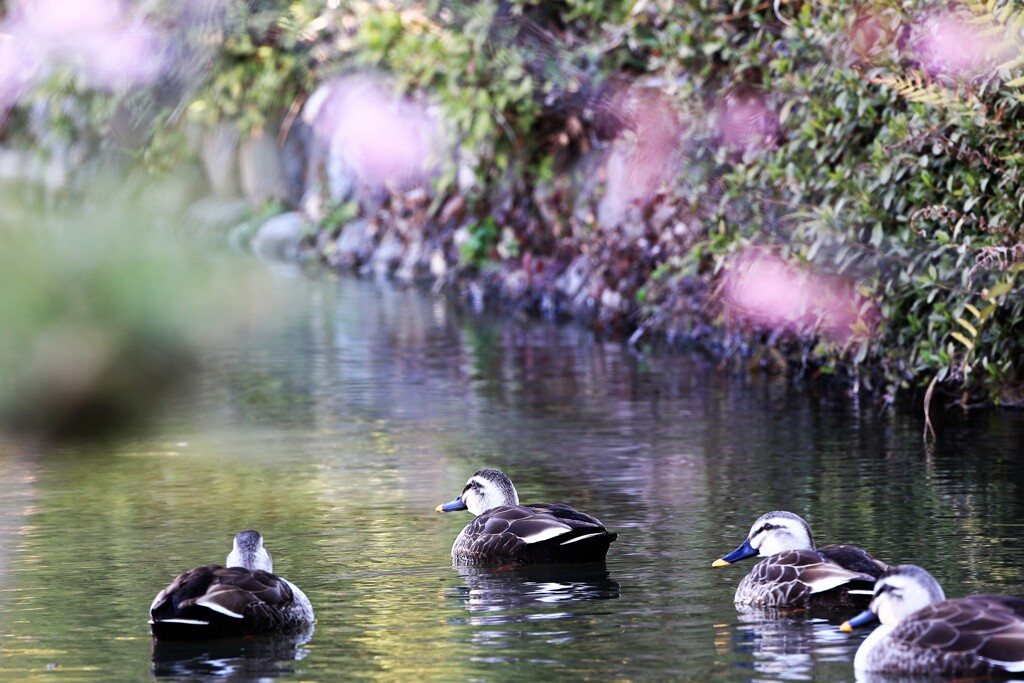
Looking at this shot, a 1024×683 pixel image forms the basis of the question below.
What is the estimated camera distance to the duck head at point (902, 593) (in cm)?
710

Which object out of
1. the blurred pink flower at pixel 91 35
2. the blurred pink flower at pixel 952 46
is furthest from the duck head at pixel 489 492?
the blurred pink flower at pixel 91 35

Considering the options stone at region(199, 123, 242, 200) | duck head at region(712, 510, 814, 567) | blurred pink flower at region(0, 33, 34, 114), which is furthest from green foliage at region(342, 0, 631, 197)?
duck head at region(712, 510, 814, 567)

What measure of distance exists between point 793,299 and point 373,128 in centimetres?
1235

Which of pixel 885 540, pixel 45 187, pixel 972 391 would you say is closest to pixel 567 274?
pixel 972 391

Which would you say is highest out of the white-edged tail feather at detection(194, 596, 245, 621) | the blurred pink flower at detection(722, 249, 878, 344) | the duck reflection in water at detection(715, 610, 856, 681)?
the blurred pink flower at detection(722, 249, 878, 344)

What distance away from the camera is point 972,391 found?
14031mm

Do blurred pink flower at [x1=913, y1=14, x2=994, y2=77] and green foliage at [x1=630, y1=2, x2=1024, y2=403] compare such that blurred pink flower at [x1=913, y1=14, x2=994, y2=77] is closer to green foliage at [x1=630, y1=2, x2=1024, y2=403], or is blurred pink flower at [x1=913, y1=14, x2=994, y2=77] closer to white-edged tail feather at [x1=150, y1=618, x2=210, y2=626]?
green foliage at [x1=630, y1=2, x2=1024, y2=403]

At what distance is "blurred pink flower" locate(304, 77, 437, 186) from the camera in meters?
25.3

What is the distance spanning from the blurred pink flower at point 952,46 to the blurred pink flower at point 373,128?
11.1m

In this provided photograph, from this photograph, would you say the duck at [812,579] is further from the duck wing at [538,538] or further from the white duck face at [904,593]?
the duck wing at [538,538]

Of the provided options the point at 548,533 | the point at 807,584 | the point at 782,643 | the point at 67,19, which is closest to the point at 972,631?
the point at 782,643

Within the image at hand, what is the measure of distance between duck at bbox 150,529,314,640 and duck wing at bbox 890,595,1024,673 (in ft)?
7.86

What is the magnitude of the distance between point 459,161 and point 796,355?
26.3 feet

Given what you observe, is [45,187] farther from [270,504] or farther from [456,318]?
[270,504]
